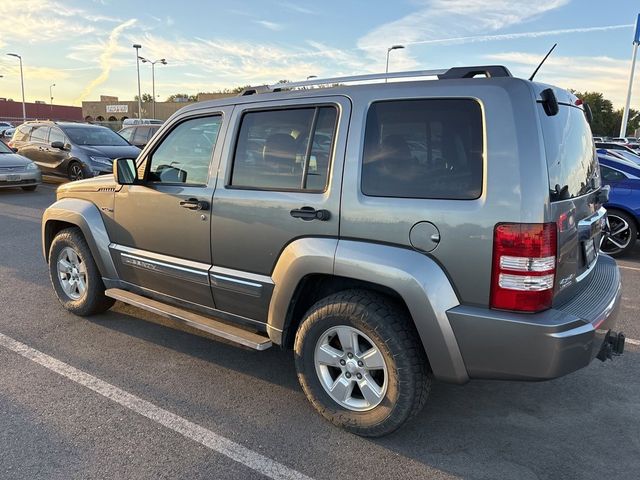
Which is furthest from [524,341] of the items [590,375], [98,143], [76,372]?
[98,143]

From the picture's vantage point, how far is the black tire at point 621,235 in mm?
7211

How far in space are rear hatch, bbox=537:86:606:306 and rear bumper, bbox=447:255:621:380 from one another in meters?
0.16

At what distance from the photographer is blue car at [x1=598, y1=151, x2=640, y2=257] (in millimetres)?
7141

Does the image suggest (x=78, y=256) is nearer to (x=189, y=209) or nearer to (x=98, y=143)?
(x=189, y=209)

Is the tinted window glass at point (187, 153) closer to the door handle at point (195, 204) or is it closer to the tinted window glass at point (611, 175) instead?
the door handle at point (195, 204)

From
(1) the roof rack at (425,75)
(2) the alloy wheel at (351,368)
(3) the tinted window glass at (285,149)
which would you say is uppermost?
(1) the roof rack at (425,75)

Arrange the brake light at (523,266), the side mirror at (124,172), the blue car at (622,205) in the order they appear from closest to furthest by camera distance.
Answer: the brake light at (523,266)
the side mirror at (124,172)
the blue car at (622,205)

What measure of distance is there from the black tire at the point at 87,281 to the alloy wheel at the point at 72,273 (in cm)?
4

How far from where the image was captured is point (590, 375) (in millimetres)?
3645

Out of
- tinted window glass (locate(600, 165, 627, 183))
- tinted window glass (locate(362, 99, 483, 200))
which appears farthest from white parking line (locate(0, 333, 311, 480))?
tinted window glass (locate(600, 165, 627, 183))

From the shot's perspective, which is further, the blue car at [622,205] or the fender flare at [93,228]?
the blue car at [622,205]

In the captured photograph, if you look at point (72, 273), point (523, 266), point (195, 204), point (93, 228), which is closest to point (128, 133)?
point (72, 273)

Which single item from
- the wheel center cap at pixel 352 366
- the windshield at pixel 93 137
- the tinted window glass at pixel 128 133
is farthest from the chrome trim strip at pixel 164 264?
the tinted window glass at pixel 128 133

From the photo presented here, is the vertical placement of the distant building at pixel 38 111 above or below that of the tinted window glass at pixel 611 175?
above
